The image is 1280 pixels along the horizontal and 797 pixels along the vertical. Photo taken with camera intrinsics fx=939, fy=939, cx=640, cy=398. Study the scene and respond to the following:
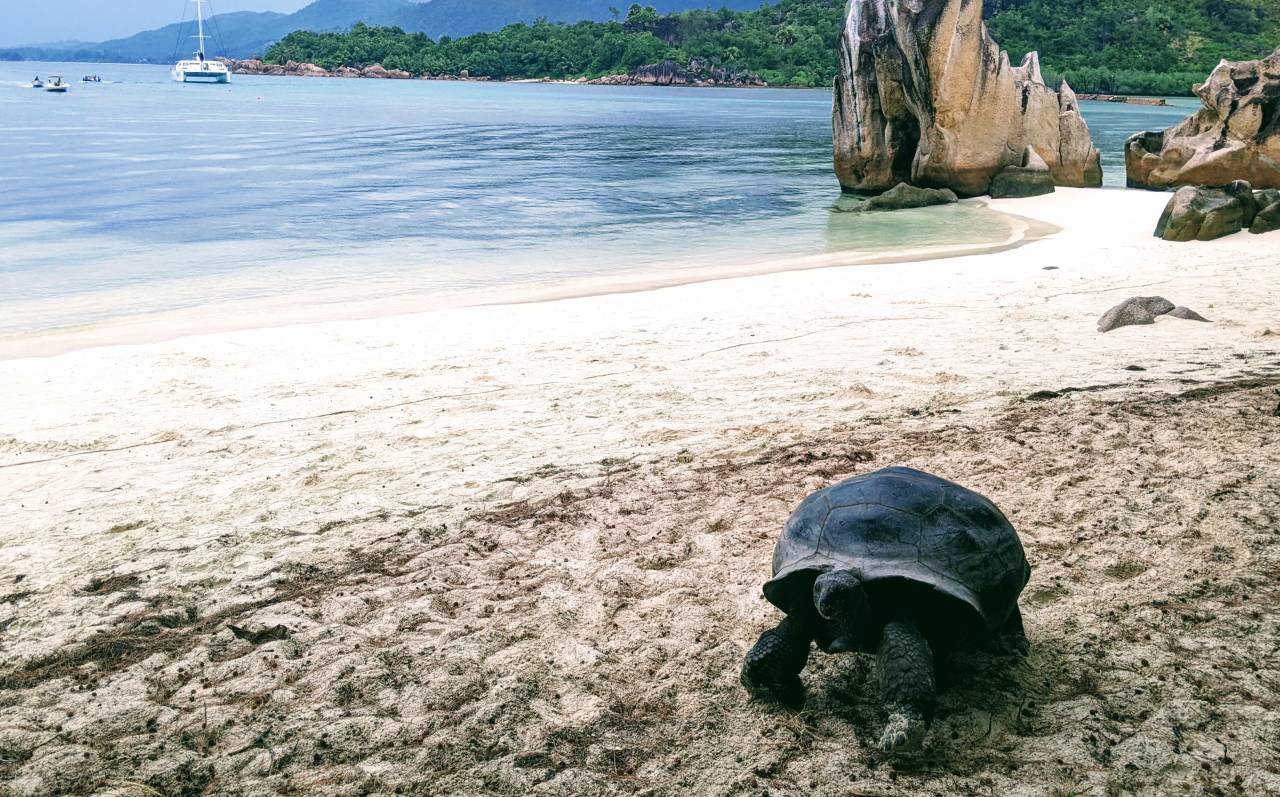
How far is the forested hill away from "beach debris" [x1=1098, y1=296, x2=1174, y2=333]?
44.6 meters

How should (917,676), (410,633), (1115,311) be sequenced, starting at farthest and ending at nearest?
(1115,311), (410,633), (917,676)

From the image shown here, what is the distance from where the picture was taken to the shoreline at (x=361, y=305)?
9.45 m

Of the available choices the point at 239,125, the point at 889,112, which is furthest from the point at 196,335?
the point at 239,125

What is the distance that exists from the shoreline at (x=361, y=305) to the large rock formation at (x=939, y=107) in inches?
235

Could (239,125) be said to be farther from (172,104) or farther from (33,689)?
(33,689)

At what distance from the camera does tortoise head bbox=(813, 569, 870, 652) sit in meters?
2.72

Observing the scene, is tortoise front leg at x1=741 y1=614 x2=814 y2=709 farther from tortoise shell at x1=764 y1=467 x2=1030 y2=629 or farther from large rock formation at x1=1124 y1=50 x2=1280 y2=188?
large rock formation at x1=1124 y1=50 x2=1280 y2=188

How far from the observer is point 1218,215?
12.9 metres

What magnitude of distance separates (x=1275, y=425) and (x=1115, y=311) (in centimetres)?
267

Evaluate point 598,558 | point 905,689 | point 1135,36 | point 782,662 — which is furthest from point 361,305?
point 1135,36

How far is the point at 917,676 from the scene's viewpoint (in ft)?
8.64

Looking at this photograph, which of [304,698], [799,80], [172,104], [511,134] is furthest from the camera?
[799,80]

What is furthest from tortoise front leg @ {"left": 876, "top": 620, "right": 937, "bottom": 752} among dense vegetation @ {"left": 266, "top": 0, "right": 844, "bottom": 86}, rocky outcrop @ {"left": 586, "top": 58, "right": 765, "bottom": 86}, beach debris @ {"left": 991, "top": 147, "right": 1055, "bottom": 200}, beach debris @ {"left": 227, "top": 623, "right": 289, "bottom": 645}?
rocky outcrop @ {"left": 586, "top": 58, "right": 765, "bottom": 86}

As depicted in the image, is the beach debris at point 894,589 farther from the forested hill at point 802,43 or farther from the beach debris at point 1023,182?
the forested hill at point 802,43
